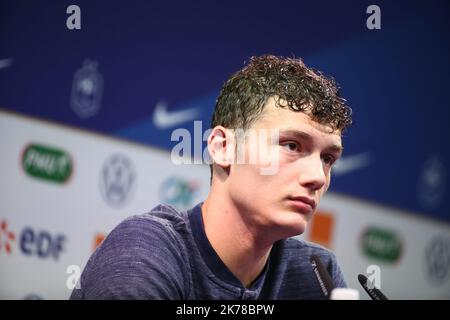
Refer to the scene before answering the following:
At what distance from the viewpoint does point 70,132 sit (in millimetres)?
3139

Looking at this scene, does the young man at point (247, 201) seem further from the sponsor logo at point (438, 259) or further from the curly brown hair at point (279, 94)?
the sponsor logo at point (438, 259)

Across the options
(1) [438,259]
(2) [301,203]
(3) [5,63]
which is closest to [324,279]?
(2) [301,203]

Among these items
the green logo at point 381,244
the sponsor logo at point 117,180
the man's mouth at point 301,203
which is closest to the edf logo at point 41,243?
the sponsor logo at point 117,180

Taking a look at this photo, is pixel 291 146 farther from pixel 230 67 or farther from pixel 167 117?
pixel 230 67

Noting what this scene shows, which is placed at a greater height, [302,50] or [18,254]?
[302,50]

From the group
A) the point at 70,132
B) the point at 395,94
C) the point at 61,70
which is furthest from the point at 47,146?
the point at 395,94

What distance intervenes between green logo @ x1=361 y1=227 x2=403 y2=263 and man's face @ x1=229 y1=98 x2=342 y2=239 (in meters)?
2.13

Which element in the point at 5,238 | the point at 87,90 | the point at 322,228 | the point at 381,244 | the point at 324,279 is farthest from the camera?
the point at 381,244

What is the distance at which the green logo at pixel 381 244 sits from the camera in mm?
4145

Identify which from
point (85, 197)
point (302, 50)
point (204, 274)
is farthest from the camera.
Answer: point (302, 50)

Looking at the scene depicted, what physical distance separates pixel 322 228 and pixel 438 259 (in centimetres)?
95

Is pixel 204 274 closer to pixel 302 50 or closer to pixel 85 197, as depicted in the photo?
pixel 85 197

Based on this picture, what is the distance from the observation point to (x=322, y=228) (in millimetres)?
3959
